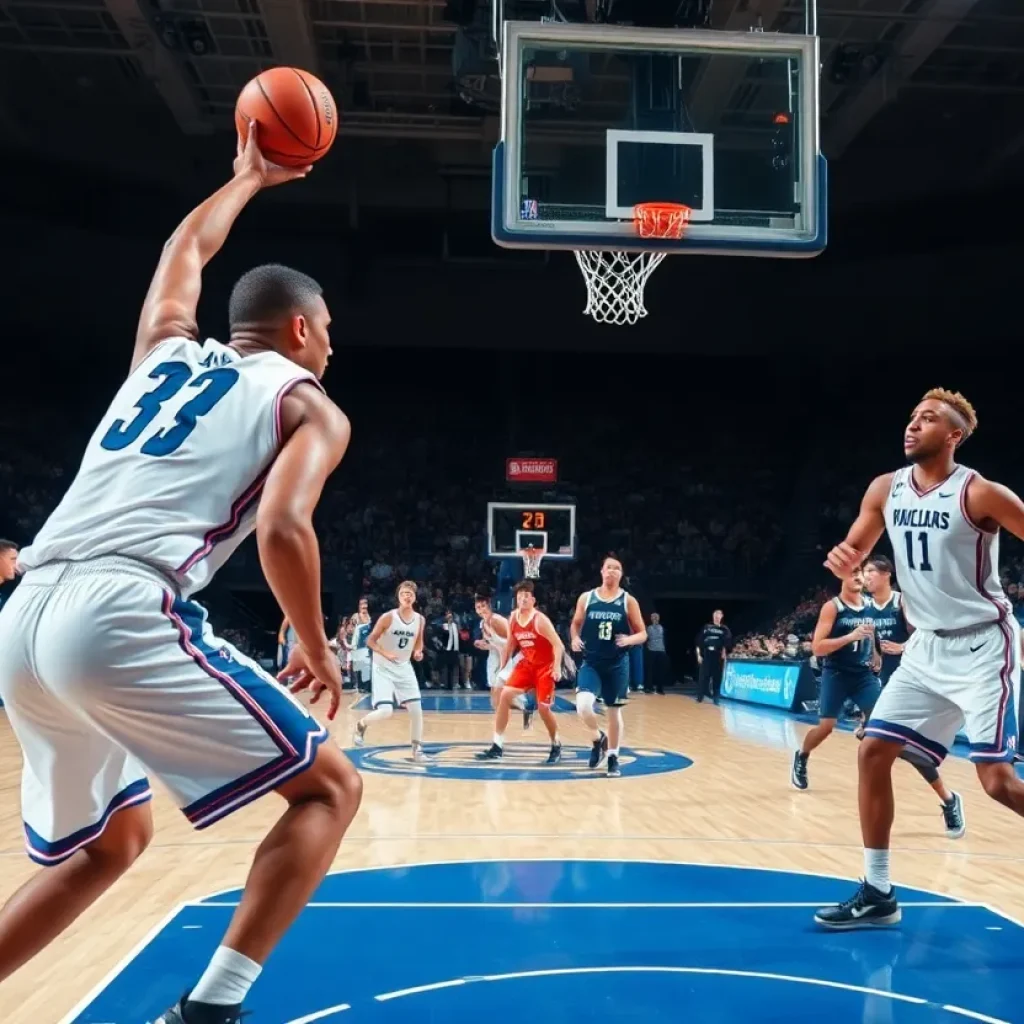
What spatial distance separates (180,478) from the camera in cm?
234

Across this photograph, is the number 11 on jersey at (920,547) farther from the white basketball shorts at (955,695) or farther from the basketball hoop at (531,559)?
the basketball hoop at (531,559)

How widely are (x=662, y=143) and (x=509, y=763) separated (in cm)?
546

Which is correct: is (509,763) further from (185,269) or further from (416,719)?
(185,269)

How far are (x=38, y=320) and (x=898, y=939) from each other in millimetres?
21423

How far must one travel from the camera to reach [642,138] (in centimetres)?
815

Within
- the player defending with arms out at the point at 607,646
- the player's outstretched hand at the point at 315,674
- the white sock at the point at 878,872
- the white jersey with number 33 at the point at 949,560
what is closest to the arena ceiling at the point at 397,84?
the player defending with arms out at the point at 607,646

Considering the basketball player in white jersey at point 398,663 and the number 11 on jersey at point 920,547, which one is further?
the basketball player in white jersey at point 398,663

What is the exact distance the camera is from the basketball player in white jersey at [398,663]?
32.5ft

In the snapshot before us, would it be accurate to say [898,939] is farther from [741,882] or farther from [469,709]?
[469,709]

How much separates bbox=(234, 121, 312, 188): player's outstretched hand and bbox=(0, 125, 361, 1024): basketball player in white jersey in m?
0.79

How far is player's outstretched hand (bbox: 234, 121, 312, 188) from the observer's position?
3303 mm

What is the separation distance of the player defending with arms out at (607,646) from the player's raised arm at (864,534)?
168 inches

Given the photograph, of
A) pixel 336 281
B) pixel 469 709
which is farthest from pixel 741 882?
pixel 336 281

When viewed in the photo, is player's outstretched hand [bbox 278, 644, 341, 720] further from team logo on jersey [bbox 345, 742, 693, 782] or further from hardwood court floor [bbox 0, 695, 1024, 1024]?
team logo on jersey [bbox 345, 742, 693, 782]
